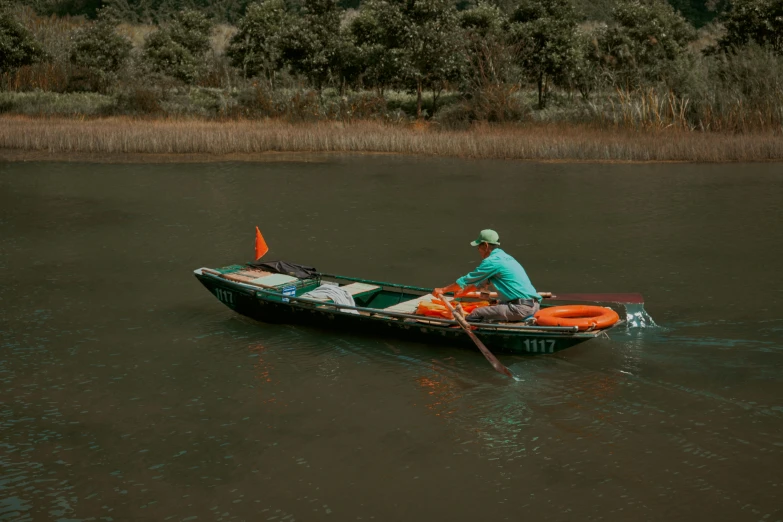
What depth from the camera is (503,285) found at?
1141cm

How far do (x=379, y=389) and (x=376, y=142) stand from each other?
770 inches

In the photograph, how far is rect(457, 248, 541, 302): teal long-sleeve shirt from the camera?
1132 centimetres

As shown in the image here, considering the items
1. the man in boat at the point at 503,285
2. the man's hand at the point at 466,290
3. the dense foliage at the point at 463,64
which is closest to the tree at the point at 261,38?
the dense foliage at the point at 463,64

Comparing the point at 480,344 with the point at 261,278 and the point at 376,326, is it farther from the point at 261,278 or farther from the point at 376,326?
the point at 261,278

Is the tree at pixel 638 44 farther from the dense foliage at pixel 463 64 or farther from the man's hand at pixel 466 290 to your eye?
the man's hand at pixel 466 290

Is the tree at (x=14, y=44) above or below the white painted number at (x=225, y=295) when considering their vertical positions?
above

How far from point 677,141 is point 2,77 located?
1088 inches

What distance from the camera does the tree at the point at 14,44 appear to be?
1400 inches

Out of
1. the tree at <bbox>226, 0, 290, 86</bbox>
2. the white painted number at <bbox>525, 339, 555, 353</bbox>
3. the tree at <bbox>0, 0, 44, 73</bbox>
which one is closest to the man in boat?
the white painted number at <bbox>525, 339, 555, 353</bbox>

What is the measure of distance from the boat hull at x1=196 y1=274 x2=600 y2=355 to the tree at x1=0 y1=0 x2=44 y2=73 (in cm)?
2692

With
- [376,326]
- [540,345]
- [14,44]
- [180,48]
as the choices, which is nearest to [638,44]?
[180,48]

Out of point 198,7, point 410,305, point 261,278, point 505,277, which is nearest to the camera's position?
point 505,277

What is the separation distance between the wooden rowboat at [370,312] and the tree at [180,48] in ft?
86.1

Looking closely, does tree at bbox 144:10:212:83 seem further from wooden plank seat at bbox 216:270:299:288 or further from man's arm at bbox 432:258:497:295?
man's arm at bbox 432:258:497:295
